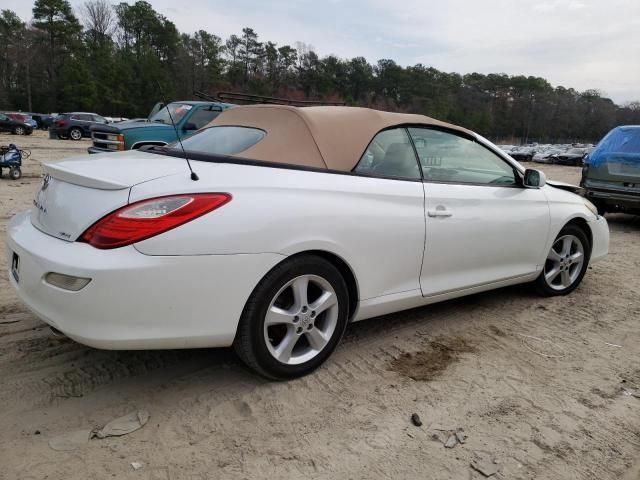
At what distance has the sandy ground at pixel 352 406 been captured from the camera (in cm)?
215

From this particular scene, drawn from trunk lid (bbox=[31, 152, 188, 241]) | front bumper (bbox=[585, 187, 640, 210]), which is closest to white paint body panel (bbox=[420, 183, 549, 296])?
trunk lid (bbox=[31, 152, 188, 241])

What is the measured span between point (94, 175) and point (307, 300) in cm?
124

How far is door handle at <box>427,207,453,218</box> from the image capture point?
3.19 metres

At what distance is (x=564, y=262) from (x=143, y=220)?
11.9 feet

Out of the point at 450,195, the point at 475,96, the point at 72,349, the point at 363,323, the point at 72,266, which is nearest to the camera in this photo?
the point at 72,266

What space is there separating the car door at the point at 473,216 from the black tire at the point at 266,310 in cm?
80

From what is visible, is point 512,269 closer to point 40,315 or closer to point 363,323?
point 363,323

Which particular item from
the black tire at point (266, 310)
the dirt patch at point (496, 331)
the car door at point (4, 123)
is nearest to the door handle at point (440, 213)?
the black tire at point (266, 310)

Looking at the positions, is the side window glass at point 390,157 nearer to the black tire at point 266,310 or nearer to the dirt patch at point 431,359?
the black tire at point 266,310

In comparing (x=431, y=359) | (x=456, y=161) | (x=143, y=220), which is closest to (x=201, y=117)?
(x=456, y=161)

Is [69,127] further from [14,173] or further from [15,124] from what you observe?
[14,173]

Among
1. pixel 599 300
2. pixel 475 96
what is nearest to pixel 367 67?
pixel 475 96

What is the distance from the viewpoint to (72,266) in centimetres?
218

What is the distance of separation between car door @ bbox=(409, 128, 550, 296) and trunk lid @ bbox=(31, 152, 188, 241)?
1.62 meters
